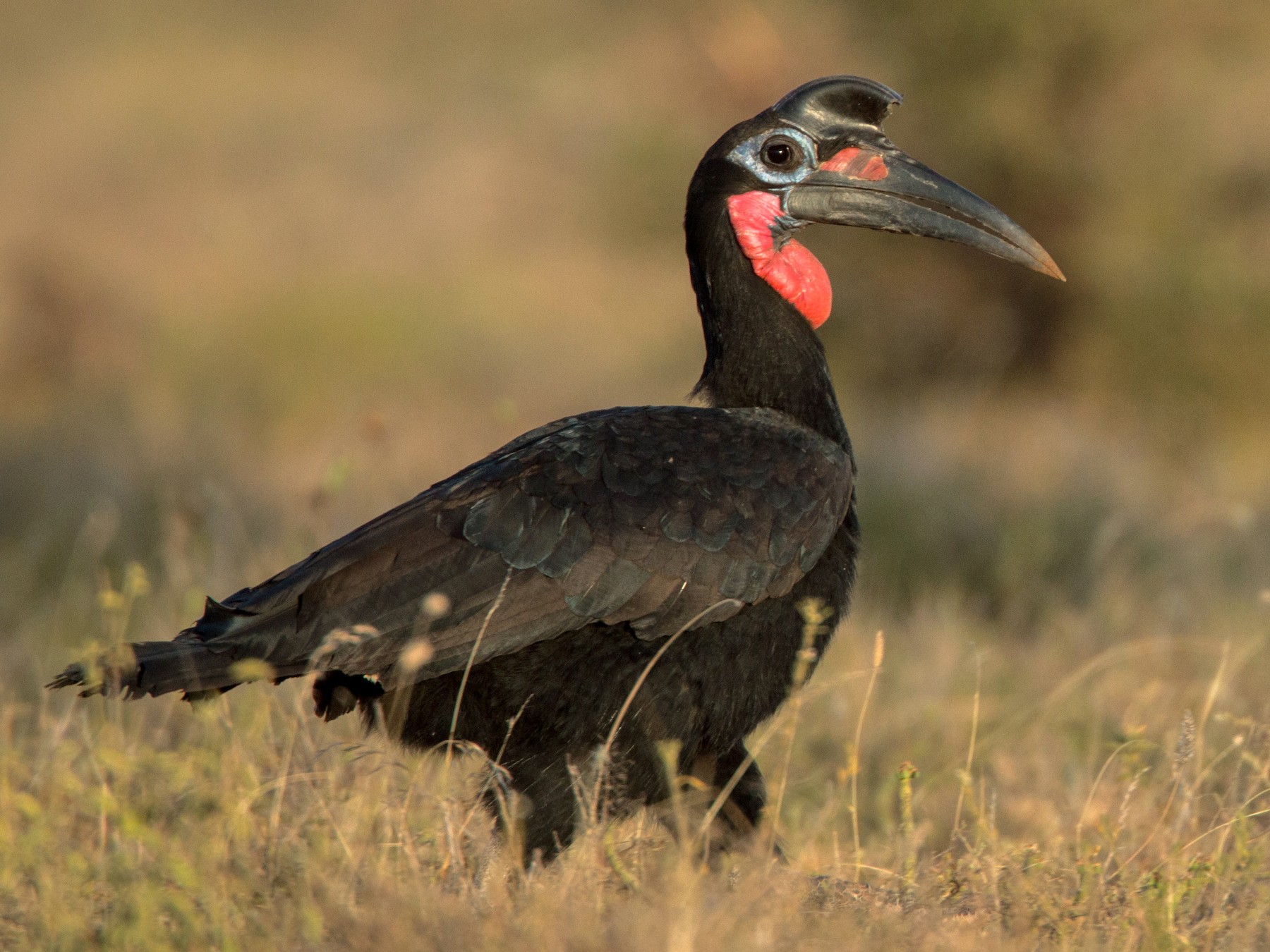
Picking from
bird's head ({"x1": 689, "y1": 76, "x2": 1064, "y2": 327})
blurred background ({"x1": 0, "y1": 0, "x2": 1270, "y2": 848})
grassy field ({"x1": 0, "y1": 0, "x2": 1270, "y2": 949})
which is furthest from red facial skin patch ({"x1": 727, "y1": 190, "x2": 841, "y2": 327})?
blurred background ({"x1": 0, "y1": 0, "x2": 1270, "y2": 848})

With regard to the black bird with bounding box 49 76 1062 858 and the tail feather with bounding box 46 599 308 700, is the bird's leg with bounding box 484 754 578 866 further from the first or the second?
the tail feather with bounding box 46 599 308 700

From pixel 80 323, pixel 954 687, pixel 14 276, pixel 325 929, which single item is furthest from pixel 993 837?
pixel 14 276

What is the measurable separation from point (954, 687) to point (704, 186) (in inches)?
83.5

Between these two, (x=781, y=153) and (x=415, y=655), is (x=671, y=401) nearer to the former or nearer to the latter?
(x=781, y=153)

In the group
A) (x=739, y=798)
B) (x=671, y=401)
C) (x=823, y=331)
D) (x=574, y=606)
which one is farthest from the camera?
(x=823, y=331)

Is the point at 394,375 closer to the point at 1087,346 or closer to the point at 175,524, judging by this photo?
the point at 1087,346

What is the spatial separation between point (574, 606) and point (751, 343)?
0.98 meters

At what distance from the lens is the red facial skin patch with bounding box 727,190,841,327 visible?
4055 mm

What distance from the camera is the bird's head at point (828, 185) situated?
411 centimetres

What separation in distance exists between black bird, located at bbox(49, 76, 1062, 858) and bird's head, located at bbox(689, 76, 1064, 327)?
2.03ft

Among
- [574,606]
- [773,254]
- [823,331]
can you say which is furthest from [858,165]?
[823,331]

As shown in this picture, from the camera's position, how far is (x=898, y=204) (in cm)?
413

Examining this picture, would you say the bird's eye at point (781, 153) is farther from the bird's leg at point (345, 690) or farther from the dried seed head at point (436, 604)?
the bird's leg at point (345, 690)

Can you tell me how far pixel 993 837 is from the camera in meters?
3.48
